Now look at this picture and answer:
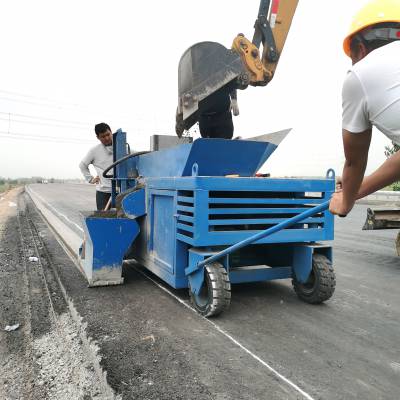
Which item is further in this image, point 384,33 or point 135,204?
point 135,204

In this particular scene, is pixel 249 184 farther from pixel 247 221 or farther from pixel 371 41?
pixel 371 41

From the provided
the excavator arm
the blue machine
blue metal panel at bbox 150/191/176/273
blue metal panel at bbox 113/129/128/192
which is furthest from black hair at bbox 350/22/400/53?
blue metal panel at bbox 113/129/128/192

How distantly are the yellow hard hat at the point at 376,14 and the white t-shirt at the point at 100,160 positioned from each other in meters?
5.12

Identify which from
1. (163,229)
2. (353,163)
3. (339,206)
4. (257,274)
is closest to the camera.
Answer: (353,163)

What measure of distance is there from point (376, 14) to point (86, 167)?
17.6ft

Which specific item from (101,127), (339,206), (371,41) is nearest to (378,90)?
(371,41)

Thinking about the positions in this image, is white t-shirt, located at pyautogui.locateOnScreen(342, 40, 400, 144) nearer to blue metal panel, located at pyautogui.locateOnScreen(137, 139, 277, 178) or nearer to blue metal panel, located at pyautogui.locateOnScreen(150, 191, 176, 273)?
blue metal panel, located at pyautogui.locateOnScreen(137, 139, 277, 178)

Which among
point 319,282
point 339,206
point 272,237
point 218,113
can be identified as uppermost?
point 218,113

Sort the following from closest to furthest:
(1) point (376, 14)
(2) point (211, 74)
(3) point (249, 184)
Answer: (1) point (376, 14) → (3) point (249, 184) → (2) point (211, 74)

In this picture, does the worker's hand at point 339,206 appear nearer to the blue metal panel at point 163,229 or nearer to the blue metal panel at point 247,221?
the blue metal panel at point 247,221

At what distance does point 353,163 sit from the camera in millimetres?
1796

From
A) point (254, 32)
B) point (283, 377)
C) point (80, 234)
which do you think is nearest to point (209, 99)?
point (254, 32)

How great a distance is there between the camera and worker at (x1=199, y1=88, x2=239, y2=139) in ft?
16.8

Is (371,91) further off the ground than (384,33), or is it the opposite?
(384,33)
